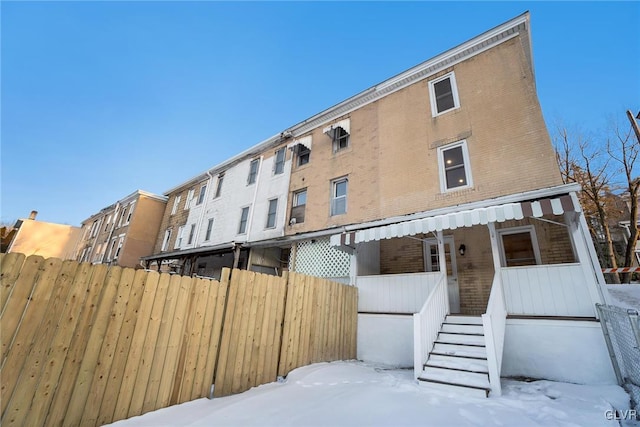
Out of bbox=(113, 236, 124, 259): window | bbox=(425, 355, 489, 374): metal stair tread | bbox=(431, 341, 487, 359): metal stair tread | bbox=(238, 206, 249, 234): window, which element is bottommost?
bbox=(425, 355, 489, 374): metal stair tread

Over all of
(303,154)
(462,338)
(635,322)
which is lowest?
(462,338)

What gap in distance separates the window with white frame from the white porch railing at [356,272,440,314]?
299 centimetres

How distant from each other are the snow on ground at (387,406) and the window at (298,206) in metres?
8.71

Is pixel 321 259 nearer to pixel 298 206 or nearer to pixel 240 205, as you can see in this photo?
pixel 298 206

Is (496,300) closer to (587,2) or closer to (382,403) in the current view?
(382,403)

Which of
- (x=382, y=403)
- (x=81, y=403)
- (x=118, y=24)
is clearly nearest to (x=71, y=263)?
(x=81, y=403)

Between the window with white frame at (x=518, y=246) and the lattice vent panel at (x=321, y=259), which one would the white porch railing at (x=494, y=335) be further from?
the lattice vent panel at (x=321, y=259)

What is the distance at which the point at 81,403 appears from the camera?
299cm

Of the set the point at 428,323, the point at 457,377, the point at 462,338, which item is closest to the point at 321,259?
the point at 428,323

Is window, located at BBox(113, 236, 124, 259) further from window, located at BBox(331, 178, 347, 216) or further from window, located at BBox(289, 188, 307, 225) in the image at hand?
window, located at BBox(331, 178, 347, 216)

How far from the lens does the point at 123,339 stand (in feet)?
11.2

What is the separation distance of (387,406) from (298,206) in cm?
1065

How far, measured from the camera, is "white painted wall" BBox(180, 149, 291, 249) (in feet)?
48.9

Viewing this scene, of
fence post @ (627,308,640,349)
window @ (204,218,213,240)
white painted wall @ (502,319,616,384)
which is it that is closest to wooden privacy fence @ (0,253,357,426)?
white painted wall @ (502,319,616,384)
